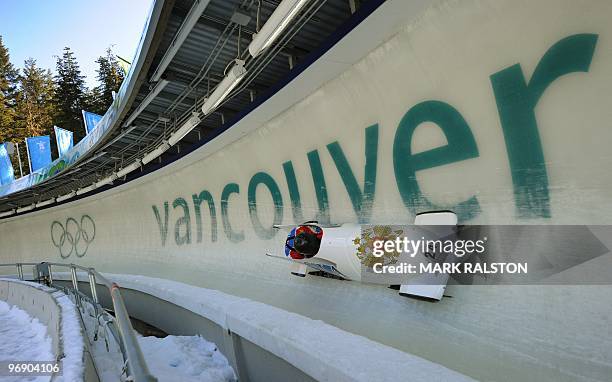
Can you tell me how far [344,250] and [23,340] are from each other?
4.04 m

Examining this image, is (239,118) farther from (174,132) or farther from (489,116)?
(489,116)

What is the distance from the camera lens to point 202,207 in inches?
245

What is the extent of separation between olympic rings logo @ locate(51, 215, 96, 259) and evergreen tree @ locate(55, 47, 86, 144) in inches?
743

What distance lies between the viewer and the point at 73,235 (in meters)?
11.7

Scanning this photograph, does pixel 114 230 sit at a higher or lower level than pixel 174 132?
lower

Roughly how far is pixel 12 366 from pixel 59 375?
1786 mm

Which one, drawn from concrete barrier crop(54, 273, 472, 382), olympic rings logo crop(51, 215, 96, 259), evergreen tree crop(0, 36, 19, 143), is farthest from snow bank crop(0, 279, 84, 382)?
evergreen tree crop(0, 36, 19, 143)

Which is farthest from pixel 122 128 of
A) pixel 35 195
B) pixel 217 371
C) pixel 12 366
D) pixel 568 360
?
pixel 35 195

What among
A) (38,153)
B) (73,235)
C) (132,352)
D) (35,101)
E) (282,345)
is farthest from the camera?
(35,101)

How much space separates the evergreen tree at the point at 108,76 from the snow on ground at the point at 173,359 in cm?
3155

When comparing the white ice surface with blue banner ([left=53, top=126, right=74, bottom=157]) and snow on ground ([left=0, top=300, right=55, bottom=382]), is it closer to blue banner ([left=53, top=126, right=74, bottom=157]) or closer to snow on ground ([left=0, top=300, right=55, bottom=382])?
snow on ground ([left=0, top=300, right=55, bottom=382])

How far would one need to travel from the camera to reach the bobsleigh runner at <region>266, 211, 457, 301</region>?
244cm

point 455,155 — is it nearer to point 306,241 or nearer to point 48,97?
point 306,241

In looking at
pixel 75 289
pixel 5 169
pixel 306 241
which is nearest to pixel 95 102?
pixel 5 169
